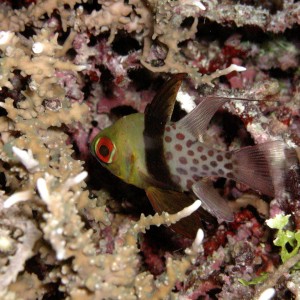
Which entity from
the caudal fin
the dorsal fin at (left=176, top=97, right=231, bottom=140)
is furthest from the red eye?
the caudal fin

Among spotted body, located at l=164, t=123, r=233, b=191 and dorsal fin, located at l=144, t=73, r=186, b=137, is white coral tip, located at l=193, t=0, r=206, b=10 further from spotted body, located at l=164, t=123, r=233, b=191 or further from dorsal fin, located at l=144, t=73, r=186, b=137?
spotted body, located at l=164, t=123, r=233, b=191

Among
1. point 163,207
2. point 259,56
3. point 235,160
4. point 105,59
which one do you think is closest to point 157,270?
point 163,207

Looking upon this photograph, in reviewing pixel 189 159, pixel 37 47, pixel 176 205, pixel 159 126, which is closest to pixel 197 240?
pixel 176 205

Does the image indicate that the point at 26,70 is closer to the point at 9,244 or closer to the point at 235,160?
the point at 9,244

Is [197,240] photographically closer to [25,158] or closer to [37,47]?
[25,158]

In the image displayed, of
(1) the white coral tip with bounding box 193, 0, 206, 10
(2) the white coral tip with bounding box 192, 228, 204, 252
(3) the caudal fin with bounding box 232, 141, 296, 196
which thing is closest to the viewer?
(2) the white coral tip with bounding box 192, 228, 204, 252

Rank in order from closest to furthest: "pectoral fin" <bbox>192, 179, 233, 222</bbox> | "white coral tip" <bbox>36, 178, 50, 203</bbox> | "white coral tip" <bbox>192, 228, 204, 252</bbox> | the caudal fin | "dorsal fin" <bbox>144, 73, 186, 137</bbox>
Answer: "white coral tip" <bbox>36, 178, 50, 203</bbox>, "white coral tip" <bbox>192, 228, 204, 252</bbox>, the caudal fin, "dorsal fin" <bbox>144, 73, 186, 137</bbox>, "pectoral fin" <bbox>192, 179, 233, 222</bbox>
